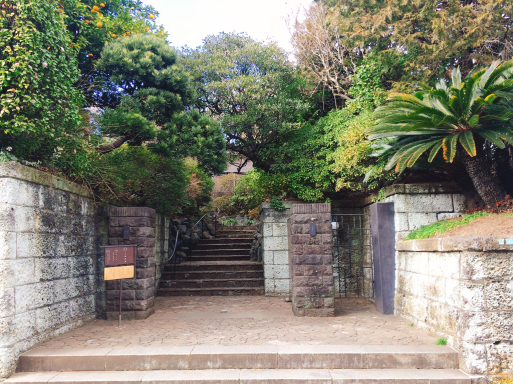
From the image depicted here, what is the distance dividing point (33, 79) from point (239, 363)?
14.0 ft

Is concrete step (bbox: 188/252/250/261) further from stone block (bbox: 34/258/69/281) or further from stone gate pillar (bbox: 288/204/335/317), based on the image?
stone block (bbox: 34/258/69/281)

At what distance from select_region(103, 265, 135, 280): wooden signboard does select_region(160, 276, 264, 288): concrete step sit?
11.0 ft

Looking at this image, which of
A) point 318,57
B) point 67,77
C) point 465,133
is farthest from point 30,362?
point 318,57

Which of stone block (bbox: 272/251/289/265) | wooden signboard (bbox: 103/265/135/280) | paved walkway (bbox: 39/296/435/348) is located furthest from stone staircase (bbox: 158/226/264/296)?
wooden signboard (bbox: 103/265/135/280)

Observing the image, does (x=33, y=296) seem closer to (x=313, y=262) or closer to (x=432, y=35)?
(x=313, y=262)

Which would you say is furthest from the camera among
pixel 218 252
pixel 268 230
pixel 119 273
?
pixel 218 252

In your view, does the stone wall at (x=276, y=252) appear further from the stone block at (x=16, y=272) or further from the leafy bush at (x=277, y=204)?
the stone block at (x=16, y=272)

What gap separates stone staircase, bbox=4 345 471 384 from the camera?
4148mm

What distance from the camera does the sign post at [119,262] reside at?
5.62m

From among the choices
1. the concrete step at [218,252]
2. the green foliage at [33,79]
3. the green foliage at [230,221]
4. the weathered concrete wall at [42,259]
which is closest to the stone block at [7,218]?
the weathered concrete wall at [42,259]

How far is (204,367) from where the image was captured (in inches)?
170

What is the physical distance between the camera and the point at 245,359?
4332mm

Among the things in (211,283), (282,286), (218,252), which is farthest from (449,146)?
(218,252)

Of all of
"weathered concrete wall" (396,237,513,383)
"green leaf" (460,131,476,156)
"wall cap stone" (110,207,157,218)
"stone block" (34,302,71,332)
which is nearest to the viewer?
"weathered concrete wall" (396,237,513,383)
